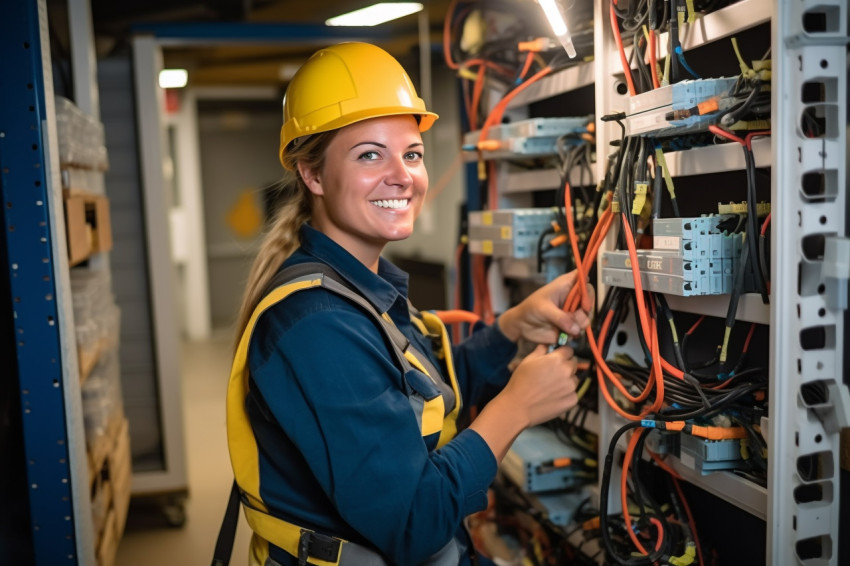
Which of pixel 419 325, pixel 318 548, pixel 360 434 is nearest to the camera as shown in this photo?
pixel 360 434

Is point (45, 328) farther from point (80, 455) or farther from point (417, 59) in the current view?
point (417, 59)

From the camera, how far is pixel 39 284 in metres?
1.68

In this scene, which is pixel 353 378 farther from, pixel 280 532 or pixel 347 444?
pixel 280 532

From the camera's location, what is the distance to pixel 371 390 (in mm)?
1239

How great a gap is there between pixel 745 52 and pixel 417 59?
2.78m

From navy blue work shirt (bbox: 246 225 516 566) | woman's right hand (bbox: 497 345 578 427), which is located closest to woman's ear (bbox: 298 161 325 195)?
navy blue work shirt (bbox: 246 225 516 566)

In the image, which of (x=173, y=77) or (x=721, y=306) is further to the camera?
(x=173, y=77)

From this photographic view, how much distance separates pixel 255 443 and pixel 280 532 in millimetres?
165

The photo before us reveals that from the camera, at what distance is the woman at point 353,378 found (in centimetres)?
123

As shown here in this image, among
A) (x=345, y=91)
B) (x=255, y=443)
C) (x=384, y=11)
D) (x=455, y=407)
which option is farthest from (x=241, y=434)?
(x=384, y=11)

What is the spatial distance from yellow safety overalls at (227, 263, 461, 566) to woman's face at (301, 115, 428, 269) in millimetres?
114

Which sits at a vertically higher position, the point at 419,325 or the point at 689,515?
the point at 419,325

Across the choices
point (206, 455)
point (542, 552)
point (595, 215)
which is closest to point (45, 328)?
point (595, 215)

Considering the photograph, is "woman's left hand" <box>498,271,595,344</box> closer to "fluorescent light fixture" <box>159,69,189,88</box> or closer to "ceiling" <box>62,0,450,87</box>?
"ceiling" <box>62,0,450,87</box>
